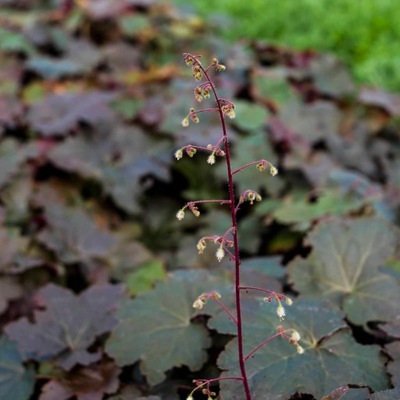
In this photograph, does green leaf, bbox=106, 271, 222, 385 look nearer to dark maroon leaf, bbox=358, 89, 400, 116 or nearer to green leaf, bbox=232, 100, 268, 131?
green leaf, bbox=232, 100, 268, 131

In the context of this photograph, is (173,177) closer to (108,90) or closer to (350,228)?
(108,90)

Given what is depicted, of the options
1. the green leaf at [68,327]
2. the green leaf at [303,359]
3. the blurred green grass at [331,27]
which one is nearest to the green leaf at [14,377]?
the green leaf at [68,327]

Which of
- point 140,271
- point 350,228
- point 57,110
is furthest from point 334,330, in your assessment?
point 57,110

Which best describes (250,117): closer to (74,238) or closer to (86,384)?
(74,238)

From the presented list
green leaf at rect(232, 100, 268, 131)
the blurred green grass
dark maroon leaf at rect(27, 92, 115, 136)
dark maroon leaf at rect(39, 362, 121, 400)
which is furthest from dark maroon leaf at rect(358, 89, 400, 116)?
dark maroon leaf at rect(39, 362, 121, 400)

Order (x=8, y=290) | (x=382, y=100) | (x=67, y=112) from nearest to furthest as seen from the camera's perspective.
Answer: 1. (x=8, y=290)
2. (x=67, y=112)
3. (x=382, y=100)

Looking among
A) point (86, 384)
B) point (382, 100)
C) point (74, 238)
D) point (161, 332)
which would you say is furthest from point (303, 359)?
point (382, 100)
